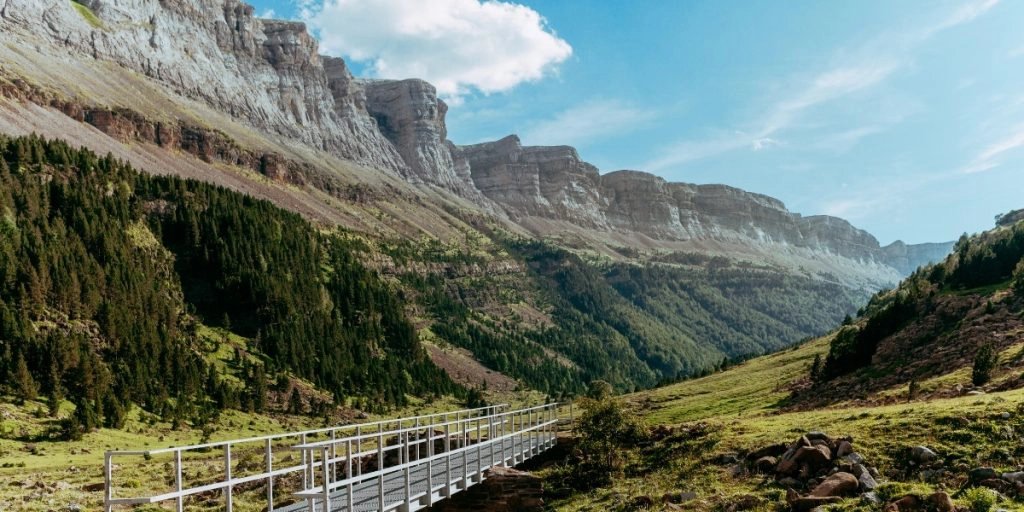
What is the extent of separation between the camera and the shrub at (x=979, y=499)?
1735 cm

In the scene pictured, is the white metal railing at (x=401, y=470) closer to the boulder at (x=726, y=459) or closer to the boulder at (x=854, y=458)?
the boulder at (x=726, y=459)

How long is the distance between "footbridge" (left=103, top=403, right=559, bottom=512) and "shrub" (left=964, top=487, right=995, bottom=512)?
16.3 metres

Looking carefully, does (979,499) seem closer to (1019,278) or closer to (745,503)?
(745,503)

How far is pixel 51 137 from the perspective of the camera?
552 feet

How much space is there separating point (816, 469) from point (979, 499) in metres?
6.68

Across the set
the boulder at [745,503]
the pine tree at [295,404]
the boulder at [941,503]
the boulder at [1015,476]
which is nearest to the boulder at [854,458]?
the boulder at [745,503]

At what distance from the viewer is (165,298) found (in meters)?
116

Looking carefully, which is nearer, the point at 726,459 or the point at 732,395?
the point at 726,459

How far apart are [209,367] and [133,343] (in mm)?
12304

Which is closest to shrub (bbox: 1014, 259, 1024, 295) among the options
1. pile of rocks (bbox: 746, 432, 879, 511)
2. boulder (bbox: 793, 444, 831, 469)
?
pile of rocks (bbox: 746, 432, 879, 511)

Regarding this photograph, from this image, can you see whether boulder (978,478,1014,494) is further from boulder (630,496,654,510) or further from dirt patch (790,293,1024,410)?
dirt patch (790,293,1024,410)

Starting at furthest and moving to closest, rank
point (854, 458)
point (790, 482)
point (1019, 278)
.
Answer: point (1019, 278)
point (790, 482)
point (854, 458)

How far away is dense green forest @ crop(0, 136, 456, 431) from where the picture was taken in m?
87.7

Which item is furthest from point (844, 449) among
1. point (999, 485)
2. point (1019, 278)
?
point (1019, 278)
